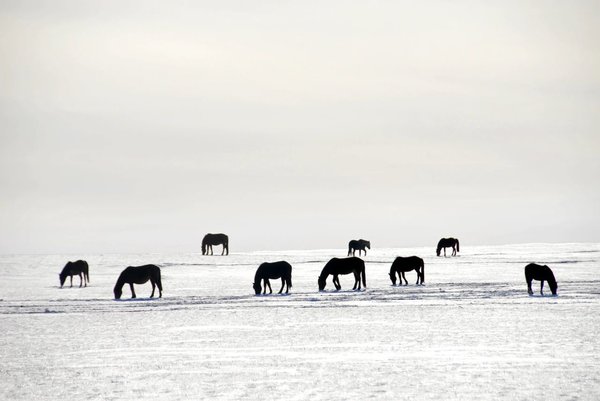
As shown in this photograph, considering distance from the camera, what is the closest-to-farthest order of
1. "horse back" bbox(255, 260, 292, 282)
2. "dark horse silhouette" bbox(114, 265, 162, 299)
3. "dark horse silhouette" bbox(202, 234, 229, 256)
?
"dark horse silhouette" bbox(114, 265, 162, 299), "horse back" bbox(255, 260, 292, 282), "dark horse silhouette" bbox(202, 234, 229, 256)

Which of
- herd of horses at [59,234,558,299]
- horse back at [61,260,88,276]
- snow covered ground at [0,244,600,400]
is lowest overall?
snow covered ground at [0,244,600,400]

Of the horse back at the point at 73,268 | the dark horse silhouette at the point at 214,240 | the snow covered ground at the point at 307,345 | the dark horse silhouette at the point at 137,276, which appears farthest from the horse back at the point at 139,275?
the dark horse silhouette at the point at 214,240

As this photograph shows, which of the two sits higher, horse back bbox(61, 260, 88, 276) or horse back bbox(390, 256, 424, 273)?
horse back bbox(61, 260, 88, 276)

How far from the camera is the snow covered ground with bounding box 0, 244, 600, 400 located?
14.4m

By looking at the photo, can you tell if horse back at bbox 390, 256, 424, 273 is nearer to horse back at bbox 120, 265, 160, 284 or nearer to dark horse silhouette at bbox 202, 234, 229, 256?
horse back at bbox 120, 265, 160, 284

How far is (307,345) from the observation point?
1977cm

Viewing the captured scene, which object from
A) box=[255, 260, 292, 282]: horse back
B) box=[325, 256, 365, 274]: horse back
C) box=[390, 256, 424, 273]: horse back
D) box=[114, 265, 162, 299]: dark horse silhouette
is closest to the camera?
box=[114, 265, 162, 299]: dark horse silhouette

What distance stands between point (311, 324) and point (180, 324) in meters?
3.88

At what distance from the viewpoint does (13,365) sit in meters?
17.5

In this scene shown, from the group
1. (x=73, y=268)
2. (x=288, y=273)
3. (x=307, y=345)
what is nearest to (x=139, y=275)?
(x=288, y=273)

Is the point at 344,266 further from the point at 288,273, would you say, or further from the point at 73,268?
the point at 73,268

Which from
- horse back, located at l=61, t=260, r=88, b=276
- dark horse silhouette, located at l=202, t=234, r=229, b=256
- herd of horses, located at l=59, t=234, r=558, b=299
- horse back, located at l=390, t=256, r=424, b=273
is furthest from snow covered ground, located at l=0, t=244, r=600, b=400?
dark horse silhouette, located at l=202, t=234, r=229, b=256

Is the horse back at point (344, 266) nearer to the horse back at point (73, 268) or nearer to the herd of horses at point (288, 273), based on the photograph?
the herd of horses at point (288, 273)

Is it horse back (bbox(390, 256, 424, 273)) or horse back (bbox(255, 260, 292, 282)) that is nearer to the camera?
horse back (bbox(255, 260, 292, 282))
